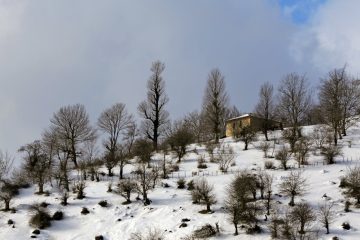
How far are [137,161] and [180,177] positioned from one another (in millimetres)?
8426

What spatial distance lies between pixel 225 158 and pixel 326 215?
1809 centimetres

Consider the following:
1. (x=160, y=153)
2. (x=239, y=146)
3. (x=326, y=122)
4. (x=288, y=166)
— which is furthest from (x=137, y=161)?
(x=326, y=122)

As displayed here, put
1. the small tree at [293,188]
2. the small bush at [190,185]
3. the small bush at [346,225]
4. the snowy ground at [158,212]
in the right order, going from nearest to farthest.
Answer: the small bush at [346,225] < the snowy ground at [158,212] < the small tree at [293,188] < the small bush at [190,185]

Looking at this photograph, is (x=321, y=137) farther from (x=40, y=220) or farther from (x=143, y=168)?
(x=40, y=220)

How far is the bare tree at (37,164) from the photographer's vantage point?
42.7m

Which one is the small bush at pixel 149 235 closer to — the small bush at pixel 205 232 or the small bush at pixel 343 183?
the small bush at pixel 205 232

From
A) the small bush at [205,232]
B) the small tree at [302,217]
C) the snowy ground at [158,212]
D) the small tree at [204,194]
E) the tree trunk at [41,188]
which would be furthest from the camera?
the tree trunk at [41,188]

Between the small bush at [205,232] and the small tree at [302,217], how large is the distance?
511 cm

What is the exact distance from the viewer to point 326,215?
91.0ft

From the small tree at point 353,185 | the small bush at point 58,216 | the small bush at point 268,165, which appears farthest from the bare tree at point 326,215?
the small bush at point 58,216

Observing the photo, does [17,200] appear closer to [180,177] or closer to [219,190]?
[180,177]

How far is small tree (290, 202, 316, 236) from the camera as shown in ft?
89.1

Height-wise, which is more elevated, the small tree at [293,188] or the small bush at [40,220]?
the small tree at [293,188]

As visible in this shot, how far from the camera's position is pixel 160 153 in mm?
53938
